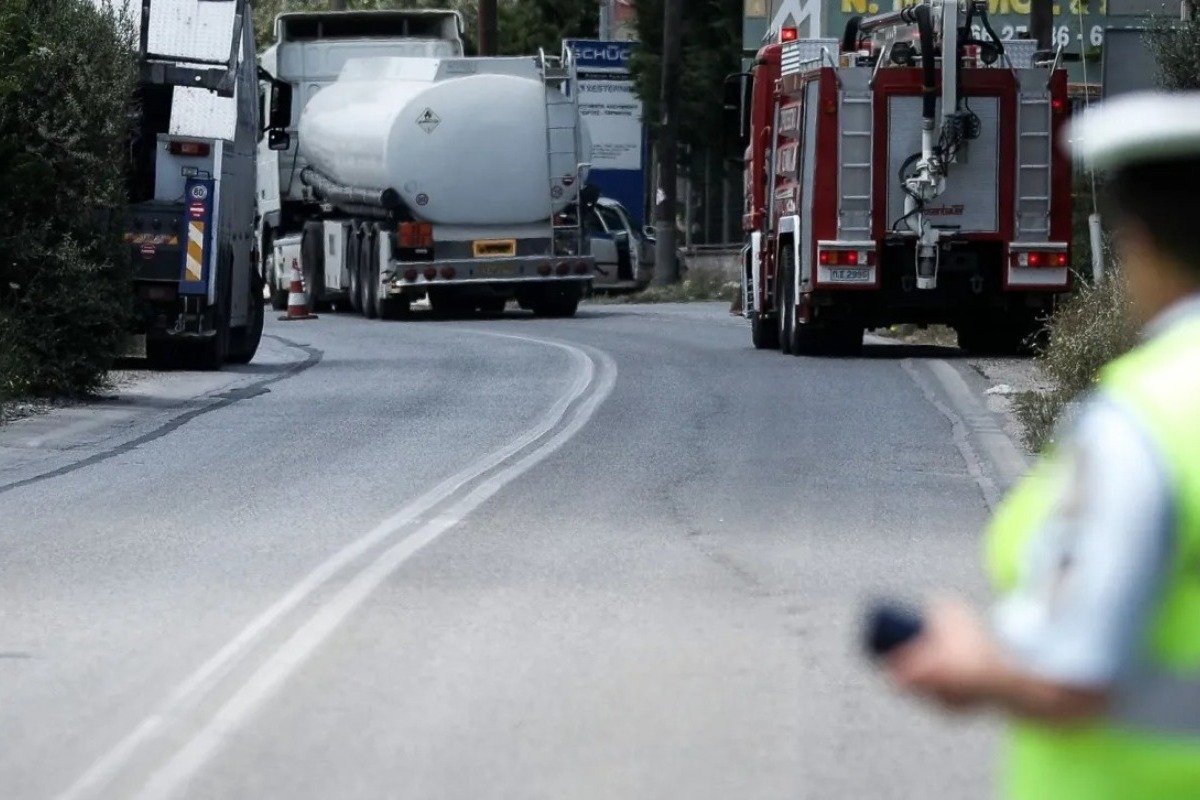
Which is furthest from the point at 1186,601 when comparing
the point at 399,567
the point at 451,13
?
the point at 451,13

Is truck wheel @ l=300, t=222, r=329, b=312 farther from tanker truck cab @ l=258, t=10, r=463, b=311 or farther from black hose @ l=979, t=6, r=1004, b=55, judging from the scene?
black hose @ l=979, t=6, r=1004, b=55

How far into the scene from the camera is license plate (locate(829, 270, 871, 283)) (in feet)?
75.3

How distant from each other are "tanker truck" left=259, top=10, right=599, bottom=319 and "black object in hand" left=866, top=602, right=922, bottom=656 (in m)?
30.1

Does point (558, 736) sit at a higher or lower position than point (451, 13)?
lower

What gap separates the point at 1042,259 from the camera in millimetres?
23234

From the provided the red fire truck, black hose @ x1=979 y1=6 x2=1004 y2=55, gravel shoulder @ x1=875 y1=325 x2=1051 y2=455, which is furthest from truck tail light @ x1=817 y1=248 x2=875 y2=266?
black hose @ x1=979 y1=6 x2=1004 y2=55

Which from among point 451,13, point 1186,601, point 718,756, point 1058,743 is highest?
point 451,13

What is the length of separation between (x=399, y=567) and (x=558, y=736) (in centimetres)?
340

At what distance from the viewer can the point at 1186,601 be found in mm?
2182

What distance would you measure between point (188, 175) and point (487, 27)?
27.2m

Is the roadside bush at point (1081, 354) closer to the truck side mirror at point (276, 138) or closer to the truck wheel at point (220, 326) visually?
Result: the truck wheel at point (220, 326)

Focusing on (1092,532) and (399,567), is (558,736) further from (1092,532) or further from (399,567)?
(1092,532)

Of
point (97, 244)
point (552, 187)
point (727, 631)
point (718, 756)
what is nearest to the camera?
point (718, 756)

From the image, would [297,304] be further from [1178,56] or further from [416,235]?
[1178,56]
